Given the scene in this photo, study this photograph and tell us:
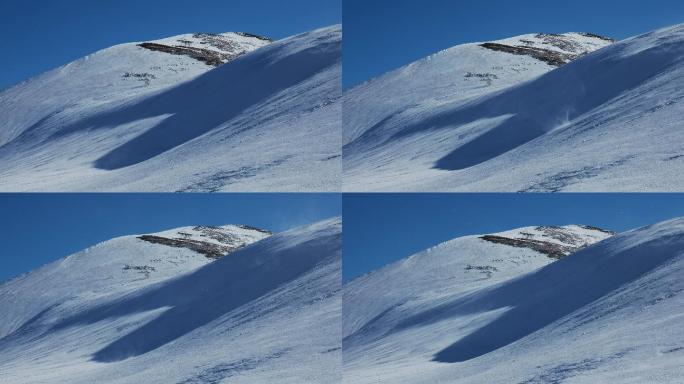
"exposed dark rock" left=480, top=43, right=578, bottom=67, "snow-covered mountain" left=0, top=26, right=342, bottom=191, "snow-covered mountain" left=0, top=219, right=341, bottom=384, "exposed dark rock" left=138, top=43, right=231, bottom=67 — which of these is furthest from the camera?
"exposed dark rock" left=138, top=43, right=231, bottom=67

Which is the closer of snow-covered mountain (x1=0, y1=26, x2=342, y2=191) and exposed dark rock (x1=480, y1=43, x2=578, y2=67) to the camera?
snow-covered mountain (x1=0, y1=26, x2=342, y2=191)

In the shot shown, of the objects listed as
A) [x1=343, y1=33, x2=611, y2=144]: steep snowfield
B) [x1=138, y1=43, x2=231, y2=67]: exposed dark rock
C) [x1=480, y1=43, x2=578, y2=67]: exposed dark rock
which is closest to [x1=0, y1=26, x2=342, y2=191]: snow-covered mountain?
[x1=138, y1=43, x2=231, y2=67]: exposed dark rock

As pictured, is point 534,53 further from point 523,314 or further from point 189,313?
point 189,313

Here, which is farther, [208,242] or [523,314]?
[208,242]

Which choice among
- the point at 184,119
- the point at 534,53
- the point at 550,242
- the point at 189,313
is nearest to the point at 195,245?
the point at 189,313

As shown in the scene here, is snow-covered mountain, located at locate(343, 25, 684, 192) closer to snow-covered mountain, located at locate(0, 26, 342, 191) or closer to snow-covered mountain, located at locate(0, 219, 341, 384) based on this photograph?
snow-covered mountain, located at locate(0, 26, 342, 191)

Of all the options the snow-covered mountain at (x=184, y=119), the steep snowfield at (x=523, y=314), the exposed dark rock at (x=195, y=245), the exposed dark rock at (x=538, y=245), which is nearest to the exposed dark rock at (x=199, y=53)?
the snow-covered mountain at (x=184, y=119)
